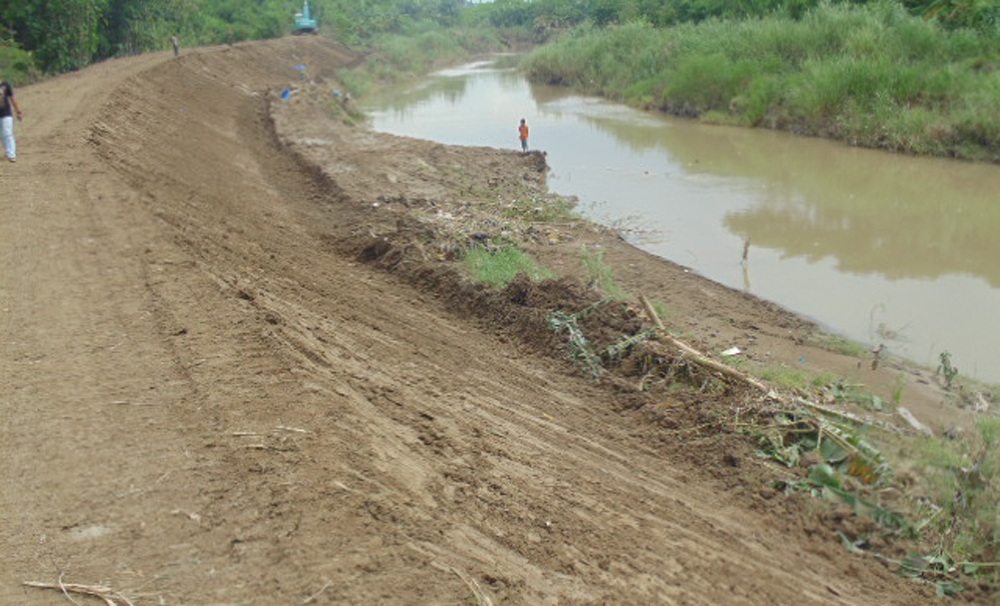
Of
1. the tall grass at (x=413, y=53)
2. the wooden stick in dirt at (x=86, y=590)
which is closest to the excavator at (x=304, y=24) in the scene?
the tall grass at (x=413, y=53)

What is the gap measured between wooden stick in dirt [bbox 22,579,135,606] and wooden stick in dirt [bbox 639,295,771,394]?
5.17 meters

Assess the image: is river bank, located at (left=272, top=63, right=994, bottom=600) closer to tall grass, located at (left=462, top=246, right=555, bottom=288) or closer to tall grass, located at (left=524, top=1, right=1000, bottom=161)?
tall grass, located at (left=462, top=246, right=555, bottom=288)

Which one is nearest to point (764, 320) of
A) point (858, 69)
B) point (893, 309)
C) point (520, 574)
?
point (893, 309)

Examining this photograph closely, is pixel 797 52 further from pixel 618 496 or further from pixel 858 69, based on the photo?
pixel 618 496

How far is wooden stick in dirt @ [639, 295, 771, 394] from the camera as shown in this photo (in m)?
7.26

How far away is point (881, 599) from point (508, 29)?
80375 mm

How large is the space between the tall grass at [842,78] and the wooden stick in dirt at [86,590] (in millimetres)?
20538

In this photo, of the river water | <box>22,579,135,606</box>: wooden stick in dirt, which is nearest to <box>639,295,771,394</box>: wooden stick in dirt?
the river water

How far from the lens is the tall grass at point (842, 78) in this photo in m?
20.5

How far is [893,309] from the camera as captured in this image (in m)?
11.2

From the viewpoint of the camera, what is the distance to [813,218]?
16.0m

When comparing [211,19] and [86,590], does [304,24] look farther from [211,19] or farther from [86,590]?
[86,590]

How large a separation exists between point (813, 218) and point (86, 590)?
1466 centimetres

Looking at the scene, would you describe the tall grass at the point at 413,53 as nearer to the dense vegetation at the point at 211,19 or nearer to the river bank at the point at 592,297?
the dense vegetation at the point at 211,19
